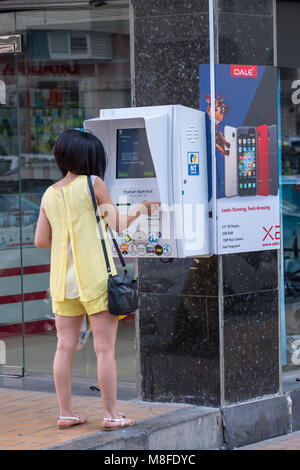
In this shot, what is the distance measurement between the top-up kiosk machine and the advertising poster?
0.12 meters

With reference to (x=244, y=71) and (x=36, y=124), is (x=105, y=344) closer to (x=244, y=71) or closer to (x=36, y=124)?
(x=244, y=71)

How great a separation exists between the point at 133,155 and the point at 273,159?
1.11 m

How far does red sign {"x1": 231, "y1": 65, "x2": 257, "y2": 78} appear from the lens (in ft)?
20.2

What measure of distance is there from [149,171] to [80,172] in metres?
0.54

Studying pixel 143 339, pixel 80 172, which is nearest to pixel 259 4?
pixel 80 172

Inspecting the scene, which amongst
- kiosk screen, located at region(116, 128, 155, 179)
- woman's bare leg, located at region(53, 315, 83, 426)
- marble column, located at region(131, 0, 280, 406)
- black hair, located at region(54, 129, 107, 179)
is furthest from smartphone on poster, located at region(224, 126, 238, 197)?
woman's bare leg, located at region(53, 315, 83, 426)

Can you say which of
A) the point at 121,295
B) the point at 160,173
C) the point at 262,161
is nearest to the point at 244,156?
the point at 262,161

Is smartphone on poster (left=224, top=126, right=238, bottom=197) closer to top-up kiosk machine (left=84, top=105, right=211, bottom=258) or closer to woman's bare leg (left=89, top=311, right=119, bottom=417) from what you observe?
top-up kiosk machine (left=84, top=105, right=211, bottom=258)

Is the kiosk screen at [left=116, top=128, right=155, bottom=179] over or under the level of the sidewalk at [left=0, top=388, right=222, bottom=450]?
over

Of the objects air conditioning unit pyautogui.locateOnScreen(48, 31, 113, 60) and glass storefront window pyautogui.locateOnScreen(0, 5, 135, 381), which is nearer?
air conditioning unit pyautogui.locateOnScreen(48, 31, 113, 60)

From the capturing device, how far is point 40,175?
7602mm

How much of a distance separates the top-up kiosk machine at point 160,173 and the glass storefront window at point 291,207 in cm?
139

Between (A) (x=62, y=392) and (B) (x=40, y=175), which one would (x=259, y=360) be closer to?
(A) (x=62, y=392)

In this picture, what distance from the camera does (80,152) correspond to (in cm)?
541
